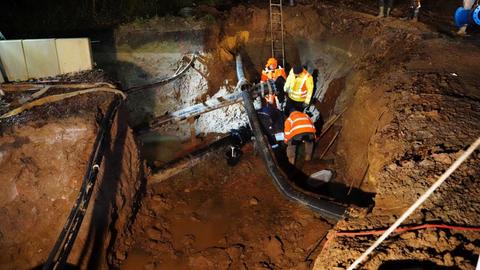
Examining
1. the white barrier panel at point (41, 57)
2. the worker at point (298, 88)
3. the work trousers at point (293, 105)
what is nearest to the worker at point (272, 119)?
the work trousers at point (293, 105)

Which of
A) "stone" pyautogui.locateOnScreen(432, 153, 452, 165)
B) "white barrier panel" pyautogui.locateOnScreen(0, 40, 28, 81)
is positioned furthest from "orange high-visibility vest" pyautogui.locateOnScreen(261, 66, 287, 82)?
"white barrier panel" pyautogui.locateOnScreen(0, 40, 28, 81)

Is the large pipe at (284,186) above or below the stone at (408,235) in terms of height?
below

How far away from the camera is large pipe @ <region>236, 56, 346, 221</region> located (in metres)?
3.75

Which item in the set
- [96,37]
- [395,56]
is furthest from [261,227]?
[96,37]

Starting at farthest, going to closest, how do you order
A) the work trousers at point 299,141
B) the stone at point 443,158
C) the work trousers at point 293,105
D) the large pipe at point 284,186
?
the work trousers at point 293,105, the work trousers at point 299,141, the large pipe at point 284,186, the stone at point 443,158

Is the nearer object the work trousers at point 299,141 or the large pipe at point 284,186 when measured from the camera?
the large pipe at point 284,186

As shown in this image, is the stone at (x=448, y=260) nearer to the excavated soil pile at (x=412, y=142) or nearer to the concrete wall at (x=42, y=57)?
the excavated soil pile at (x=412, y=142)

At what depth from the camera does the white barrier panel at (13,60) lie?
4.63m

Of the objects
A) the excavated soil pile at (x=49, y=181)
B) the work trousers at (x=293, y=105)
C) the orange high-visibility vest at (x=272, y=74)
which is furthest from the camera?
the orange high-visibility vest at (x=272, y=74)

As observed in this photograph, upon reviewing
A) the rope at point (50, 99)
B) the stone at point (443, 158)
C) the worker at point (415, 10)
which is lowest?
the stone at point (443, 158)

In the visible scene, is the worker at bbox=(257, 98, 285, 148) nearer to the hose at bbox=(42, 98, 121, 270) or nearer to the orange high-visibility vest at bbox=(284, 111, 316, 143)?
the orange high-visibility vest at bbox=(284, 111, 316, 143)

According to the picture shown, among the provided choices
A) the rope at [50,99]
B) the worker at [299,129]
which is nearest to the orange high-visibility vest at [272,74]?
the worker at [299,129]

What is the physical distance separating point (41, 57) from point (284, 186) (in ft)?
13.8

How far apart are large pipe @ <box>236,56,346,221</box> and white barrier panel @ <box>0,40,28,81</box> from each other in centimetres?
373
